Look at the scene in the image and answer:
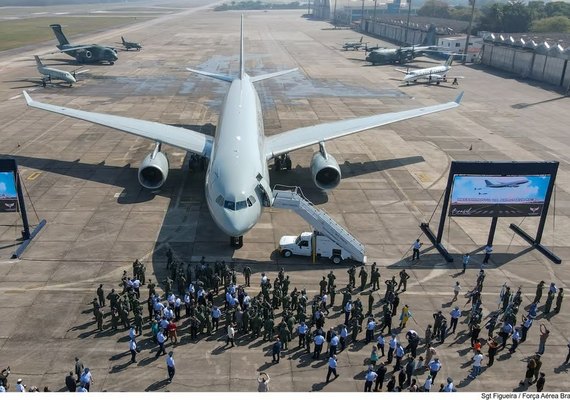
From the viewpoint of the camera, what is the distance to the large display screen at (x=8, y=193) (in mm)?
27594

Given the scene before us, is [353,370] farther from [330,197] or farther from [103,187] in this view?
[103,187]

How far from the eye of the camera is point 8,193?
91.6 feet

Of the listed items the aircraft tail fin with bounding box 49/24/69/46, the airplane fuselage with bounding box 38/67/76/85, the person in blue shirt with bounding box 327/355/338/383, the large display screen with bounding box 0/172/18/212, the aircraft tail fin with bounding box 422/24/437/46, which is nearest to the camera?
the person in blue shirt with bounding box 327/355/338/383

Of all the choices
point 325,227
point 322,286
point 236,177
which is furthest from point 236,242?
point 322,286

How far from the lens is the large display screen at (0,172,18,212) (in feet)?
90.5

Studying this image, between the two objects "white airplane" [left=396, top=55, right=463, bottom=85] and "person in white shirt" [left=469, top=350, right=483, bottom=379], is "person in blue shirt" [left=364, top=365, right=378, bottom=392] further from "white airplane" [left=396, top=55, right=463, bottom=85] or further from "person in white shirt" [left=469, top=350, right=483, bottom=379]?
"white airplane" [left=396, top=55, right=463, bottom=85]

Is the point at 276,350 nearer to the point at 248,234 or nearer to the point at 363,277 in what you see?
the point at 363,277

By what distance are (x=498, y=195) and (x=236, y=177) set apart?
1550 centimetres

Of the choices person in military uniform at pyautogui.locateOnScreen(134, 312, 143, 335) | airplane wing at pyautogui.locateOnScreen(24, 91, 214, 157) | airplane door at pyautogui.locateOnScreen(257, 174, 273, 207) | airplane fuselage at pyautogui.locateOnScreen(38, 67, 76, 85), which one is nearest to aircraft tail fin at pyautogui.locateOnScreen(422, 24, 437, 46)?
airplane fuselage at pyautogui.locateOnScreen(38, 67, 76, 85)

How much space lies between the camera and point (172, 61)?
354 ft

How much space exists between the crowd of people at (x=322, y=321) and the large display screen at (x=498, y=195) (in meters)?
4.98

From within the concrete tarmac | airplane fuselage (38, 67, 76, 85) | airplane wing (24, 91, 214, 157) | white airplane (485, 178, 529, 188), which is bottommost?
the concrete tarmac

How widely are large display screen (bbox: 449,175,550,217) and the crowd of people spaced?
498cm

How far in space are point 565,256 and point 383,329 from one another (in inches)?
584
